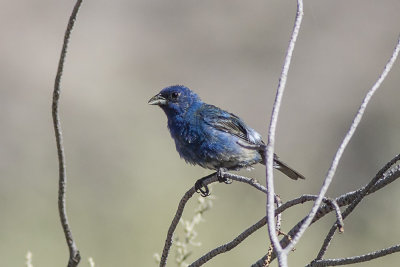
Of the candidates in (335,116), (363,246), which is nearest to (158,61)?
(335,116)

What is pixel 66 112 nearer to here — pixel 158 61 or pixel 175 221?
pixel 158 61

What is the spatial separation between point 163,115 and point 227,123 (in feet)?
25.3

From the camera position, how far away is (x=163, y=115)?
41.7 ft

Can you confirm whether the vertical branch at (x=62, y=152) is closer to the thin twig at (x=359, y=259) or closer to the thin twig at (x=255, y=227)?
the thin twig at (x=255, y=227)

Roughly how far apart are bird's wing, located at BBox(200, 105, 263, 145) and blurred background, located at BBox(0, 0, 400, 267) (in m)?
2.79

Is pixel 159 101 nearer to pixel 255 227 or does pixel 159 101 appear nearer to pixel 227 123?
pixel 227 123

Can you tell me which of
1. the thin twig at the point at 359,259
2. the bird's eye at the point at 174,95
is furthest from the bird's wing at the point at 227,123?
the thin twig at the point at 359,259

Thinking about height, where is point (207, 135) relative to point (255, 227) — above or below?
above

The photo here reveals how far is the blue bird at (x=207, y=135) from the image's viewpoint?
463cm

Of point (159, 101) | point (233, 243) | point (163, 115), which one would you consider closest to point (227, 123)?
point (159, 101)

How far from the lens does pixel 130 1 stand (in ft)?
49.7

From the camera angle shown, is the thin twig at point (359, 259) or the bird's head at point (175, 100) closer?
the thin twig at point (359, 259)

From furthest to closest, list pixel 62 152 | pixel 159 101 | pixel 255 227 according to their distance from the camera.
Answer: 1. pixel 159 101
2. pixel 255 227
3. pixel 62 152

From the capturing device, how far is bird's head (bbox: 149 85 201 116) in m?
4.95
